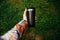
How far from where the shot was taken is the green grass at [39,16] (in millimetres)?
2066

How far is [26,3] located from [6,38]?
49.9 inches

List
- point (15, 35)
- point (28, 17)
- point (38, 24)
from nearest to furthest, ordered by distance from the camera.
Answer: point (15, 35) < point (28, 17) < point (38, 24)

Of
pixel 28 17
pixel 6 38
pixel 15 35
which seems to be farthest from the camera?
pixel 28 17

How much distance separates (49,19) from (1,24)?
2.20 feet

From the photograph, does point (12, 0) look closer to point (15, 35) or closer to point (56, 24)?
point (56, 24)

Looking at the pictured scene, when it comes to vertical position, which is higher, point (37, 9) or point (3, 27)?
point (37, 9)

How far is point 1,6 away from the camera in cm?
213

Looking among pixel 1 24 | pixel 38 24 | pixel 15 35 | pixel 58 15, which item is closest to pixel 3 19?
pixel 1 24

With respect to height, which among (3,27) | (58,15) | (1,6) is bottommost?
(3,27)

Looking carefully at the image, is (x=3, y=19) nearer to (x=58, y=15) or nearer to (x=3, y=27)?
(x=3, y=27)

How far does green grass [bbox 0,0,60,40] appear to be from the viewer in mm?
2066

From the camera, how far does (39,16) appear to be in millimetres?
2092

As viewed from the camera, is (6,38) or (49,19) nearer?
(6,38)

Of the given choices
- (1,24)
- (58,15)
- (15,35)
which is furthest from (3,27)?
(15,35)
